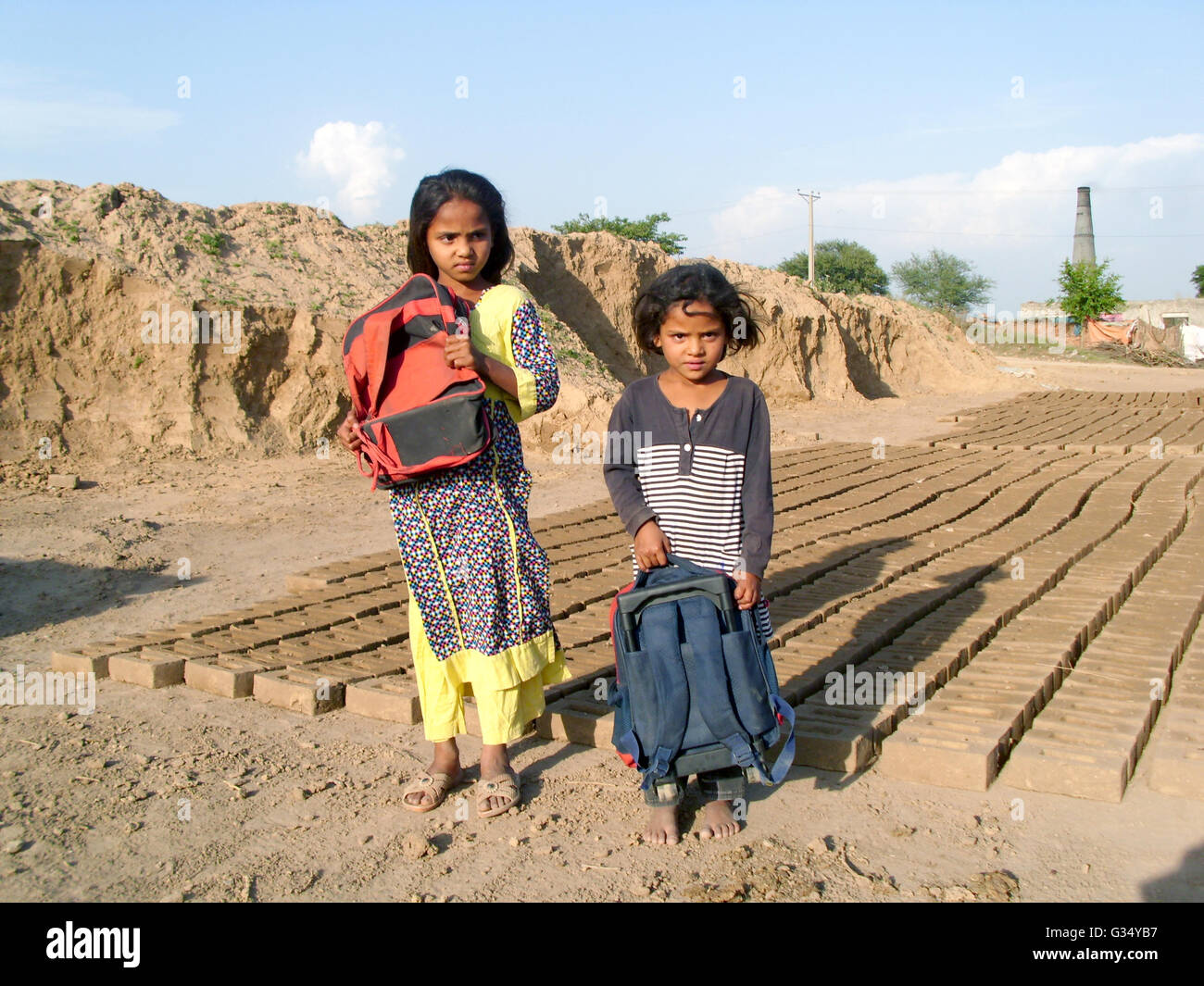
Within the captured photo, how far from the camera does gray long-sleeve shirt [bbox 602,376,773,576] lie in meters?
2.50

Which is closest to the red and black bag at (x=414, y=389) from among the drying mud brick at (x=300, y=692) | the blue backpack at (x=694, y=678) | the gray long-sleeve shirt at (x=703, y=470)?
the gray long-sleeve shirt at (x=703, y=470)

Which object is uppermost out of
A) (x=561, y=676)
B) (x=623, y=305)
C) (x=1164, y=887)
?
(x=623, y=305)

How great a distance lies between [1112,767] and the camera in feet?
8.46

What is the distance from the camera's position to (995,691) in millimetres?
3154

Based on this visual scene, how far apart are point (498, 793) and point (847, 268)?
36.1m

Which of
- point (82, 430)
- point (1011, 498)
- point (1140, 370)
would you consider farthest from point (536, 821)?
point (1140, 370)

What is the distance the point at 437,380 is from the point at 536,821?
1113 millimetres

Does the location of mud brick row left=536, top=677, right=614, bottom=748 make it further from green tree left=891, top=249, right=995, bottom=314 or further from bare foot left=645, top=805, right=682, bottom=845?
green tree left=891, top=249, right=995, bottom=314

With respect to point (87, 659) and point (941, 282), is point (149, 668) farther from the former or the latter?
point (941, 282)

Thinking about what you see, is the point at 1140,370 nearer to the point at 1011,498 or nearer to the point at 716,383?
the point at 1011,498

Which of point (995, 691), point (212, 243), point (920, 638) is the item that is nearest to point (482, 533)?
point (995, 691)

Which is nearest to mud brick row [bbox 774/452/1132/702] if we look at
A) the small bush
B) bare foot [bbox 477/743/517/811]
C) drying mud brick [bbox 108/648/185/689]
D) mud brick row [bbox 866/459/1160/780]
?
mud brick row [bbox 866/459/1160/780]

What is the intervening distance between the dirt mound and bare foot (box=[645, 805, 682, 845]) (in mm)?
6772
